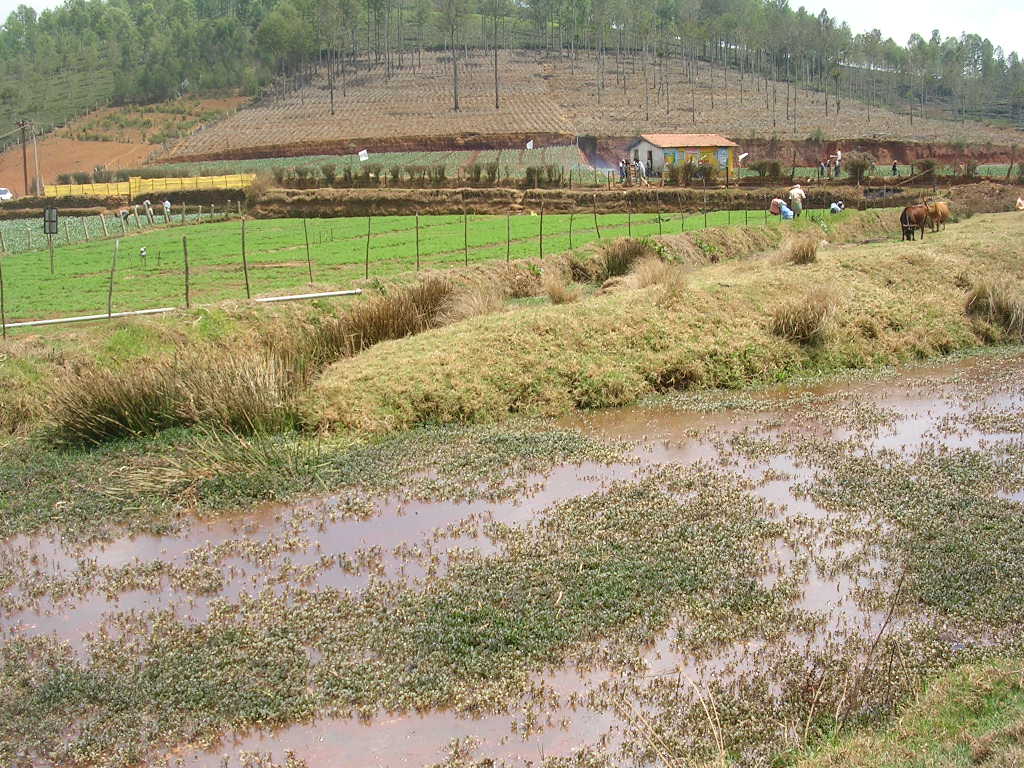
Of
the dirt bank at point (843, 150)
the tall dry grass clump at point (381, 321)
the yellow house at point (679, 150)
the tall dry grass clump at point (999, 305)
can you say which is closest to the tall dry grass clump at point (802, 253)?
the tall dry grass clump at point (999, 305)

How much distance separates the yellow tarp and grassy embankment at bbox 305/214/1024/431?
48605mm

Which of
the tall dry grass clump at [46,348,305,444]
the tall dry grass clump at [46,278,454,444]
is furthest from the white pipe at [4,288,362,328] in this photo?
the tall dry grass clump at [46,348,305,444]

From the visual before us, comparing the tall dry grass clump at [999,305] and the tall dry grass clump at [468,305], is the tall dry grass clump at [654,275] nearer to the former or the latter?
the tall dry grass clump at [468,305]

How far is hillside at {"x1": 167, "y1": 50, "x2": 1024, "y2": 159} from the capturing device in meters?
89.6

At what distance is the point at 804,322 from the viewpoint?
782 inches

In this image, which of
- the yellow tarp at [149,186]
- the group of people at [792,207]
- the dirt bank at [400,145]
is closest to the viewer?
the group of people at [792,207]

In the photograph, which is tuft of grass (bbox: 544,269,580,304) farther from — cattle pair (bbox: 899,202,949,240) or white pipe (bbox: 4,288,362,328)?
cattle pair (bbox: 899,202,949,240)

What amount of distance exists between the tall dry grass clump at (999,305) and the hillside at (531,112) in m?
64.8

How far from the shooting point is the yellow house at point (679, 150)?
67.2m

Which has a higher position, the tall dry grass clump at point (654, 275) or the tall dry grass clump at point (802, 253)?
the tall dry grass clump at point (802, 253)

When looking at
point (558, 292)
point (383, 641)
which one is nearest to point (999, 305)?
point (558, 292)

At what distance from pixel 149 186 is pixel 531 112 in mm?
41867

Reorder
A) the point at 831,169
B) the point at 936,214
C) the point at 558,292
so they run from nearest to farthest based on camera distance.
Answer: the point at 558,292, the point at 936,214, the point at 831,169

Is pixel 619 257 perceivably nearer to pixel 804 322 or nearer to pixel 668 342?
pixel 804 322
